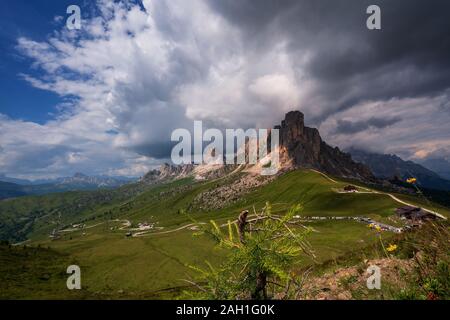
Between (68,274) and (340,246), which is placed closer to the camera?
(340,246)

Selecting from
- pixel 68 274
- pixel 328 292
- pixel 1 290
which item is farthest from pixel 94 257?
pixel 328 292

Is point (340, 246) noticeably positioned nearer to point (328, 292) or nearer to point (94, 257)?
point (328, 292)

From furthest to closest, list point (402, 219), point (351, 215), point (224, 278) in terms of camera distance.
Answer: point (351, 215), point (402, 219), point (224, 278)

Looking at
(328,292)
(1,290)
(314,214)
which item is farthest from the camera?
(314,214)

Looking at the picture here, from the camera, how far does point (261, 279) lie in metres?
5.37

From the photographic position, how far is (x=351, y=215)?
15538 centimetres

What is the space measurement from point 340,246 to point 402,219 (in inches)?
1104

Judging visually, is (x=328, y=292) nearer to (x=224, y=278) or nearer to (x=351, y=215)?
(x=224, y=278)
